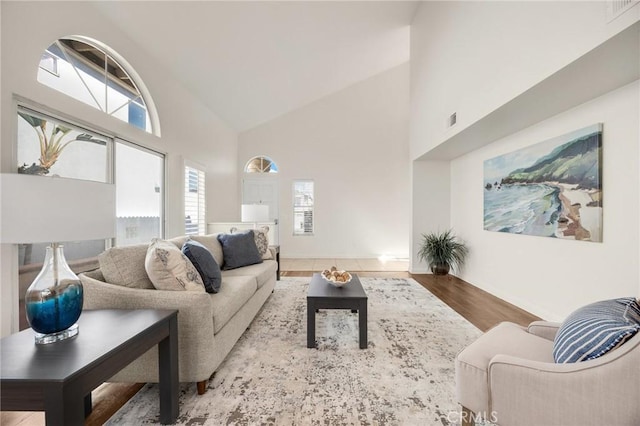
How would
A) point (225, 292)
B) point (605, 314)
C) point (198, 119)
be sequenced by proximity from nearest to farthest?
point (605, 314) → point (225, 292) → point (198, 119)

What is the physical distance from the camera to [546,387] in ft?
3.56

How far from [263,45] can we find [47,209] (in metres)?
3.92

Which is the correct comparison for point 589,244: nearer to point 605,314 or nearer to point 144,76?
point 605,314

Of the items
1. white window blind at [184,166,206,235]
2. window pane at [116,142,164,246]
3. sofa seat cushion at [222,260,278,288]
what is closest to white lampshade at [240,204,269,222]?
white window blind at [184,166,206,235]

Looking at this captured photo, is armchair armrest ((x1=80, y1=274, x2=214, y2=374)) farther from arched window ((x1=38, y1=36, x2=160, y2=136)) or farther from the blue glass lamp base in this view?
arched window ((x1=38, y1=36, x2=160, y2=136))

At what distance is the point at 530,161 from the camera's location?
3.17 metres

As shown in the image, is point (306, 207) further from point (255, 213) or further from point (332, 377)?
point (332, 377)

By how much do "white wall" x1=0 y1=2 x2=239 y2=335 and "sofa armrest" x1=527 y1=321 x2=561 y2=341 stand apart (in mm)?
3538

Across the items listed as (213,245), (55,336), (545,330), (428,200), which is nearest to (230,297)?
(55,336)

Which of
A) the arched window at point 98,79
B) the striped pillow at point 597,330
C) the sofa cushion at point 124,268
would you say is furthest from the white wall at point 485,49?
the arched window at point 98,79

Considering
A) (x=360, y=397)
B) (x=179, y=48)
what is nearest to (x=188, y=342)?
(x=360, y=397)

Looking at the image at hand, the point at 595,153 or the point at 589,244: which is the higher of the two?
the point at 595,153

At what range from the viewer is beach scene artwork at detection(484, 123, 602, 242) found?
2.46m

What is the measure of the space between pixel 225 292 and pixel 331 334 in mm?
1070
